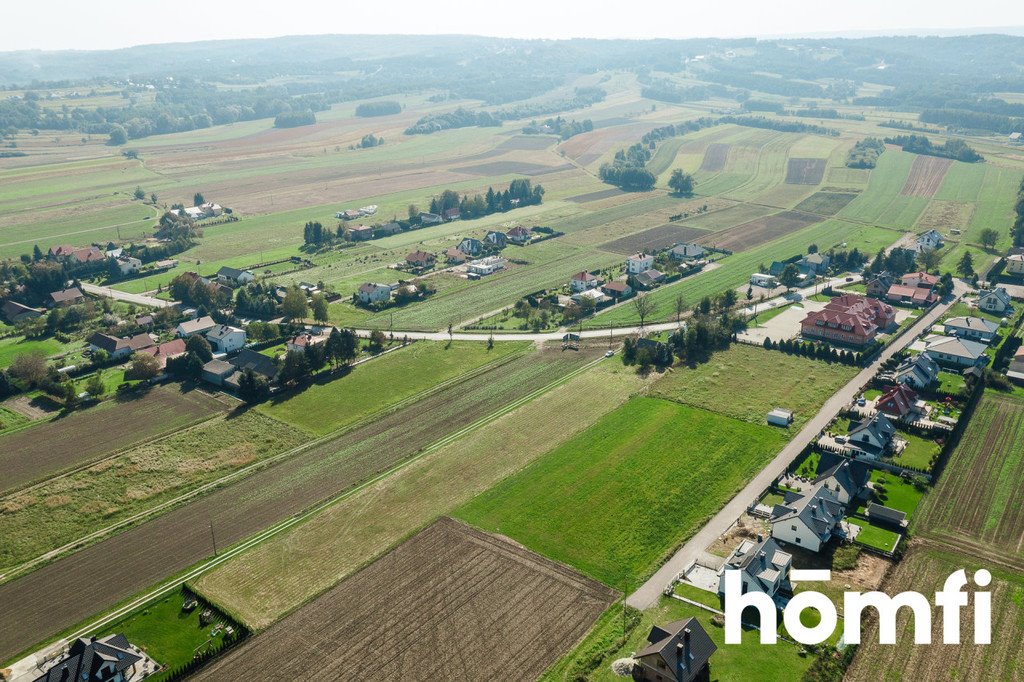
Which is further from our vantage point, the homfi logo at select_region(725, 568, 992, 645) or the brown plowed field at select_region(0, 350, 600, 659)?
the brown plowed field at select_region(0, 350, 600, 659)

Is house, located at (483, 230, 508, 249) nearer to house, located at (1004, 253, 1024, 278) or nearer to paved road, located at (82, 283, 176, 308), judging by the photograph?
paved road, located at (82, 283, 176, 308)

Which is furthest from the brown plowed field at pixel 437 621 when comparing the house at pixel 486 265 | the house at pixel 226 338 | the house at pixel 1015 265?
the house at pixel 1015 265

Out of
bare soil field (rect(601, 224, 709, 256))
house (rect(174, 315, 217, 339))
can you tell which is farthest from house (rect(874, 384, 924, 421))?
house (rect(174, 315, 217, 339))


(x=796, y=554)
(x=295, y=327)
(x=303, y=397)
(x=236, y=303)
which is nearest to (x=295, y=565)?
(x=303, y=397)

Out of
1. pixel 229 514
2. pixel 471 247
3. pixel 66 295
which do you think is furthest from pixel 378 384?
pixel 66 295

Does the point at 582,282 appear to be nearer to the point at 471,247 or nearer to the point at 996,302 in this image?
the point at 471,247

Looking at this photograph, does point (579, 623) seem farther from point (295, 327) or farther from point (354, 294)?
point (354, 294)
